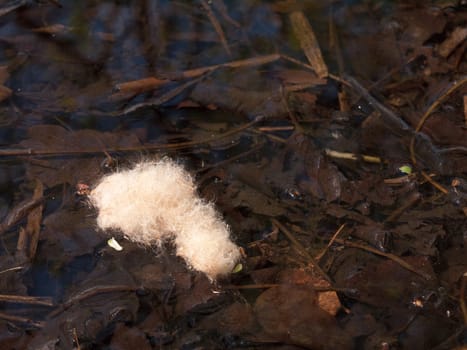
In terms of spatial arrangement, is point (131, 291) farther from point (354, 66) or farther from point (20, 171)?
point (354, 66)

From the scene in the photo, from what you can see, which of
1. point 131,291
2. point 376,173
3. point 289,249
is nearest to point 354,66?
point 376,173

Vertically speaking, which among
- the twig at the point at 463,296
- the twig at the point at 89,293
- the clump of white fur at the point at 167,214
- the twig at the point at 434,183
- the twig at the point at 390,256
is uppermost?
the twig at the point at 434,183

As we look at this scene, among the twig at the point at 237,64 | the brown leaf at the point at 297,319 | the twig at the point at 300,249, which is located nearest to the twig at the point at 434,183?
the twig at the point at 300,249

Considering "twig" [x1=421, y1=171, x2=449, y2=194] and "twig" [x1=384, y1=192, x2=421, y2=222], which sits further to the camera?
"twig" [x1=421, y1=171, x2=449, y2=194]

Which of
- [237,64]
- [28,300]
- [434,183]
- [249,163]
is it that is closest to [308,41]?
[237,64]

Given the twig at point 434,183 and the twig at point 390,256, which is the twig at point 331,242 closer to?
the twig at point 390,256

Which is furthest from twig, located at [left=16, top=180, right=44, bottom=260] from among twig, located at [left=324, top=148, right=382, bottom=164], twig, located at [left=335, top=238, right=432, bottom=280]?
twig, located at [left=324, top=148, right=382, bottom=164]

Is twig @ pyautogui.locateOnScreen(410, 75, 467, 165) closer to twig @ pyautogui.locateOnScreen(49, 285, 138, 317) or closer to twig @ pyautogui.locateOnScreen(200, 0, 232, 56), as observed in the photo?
twig @ pyautogui.locateOnScreen(200, 0, 232, 56)
